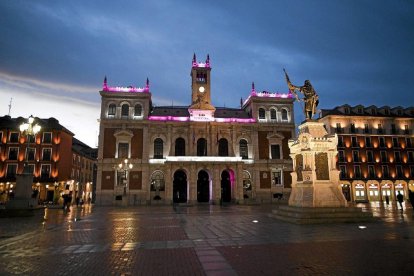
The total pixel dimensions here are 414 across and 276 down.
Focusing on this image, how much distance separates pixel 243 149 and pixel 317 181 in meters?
30.3

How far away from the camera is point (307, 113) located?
1734 cm

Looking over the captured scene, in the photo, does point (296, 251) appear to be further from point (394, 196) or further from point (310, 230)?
point (394, 196)

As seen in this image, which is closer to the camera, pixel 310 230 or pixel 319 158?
pixel 310 230

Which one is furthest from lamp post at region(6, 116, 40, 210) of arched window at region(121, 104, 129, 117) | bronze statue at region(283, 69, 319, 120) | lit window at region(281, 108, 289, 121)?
lit window at region(281, 108, 289, 121)

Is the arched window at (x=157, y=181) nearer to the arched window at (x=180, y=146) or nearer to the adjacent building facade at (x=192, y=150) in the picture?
the adjacent building facade at (x=192, y=150)

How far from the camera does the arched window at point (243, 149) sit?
45.8 m

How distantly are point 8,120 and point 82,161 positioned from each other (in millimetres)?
16446

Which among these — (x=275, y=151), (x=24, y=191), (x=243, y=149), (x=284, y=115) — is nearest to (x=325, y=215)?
(x=24, y=191)

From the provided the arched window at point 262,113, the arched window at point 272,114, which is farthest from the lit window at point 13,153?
the arched window at point 272,114

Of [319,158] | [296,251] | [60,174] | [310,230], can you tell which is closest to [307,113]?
[319,158]

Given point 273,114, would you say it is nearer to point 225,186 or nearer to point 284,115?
point 284,115

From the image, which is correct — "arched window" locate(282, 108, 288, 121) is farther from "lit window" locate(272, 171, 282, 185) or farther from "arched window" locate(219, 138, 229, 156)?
"arched window" locate(219, 138, 229, 156)

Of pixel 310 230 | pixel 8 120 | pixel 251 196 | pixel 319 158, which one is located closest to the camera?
pixel 310 230

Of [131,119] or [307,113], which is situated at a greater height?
[131,119]
